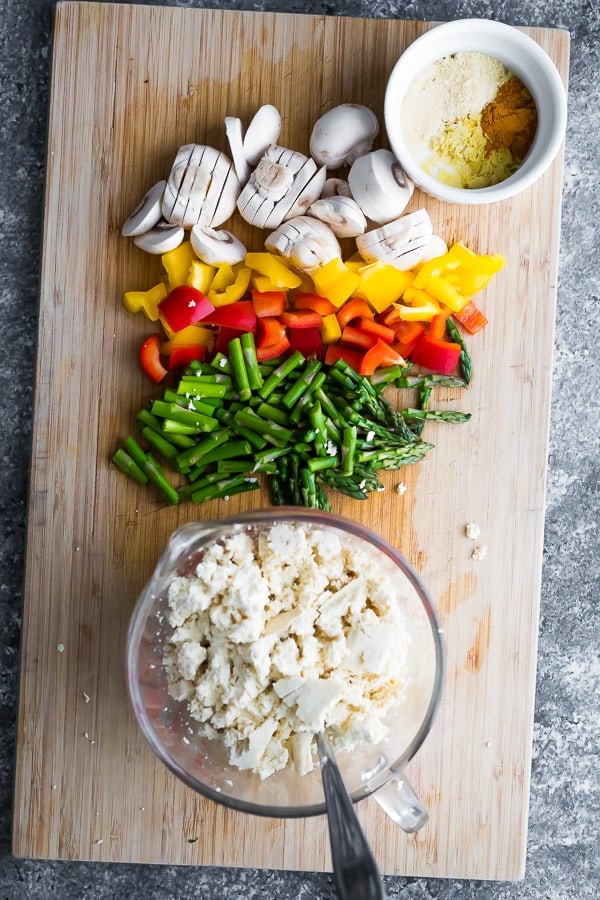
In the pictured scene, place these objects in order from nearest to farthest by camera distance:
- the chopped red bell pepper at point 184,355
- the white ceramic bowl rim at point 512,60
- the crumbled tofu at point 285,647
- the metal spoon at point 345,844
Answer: the metal spoon at point 345,844 < the crumbled tofu at point 285,647 < the white ceramic bowl rim at point 512,60 < the chopped red bell pepper at point 184,355

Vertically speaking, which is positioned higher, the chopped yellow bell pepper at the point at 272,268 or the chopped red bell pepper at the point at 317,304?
the chopped yellow bell pepper at the point at 272,268

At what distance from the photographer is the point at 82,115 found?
206 centimetres

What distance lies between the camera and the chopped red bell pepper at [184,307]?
1.98m

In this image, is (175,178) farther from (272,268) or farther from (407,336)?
(407,336)

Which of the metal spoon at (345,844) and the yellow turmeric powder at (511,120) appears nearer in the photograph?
the metal spoon at (345,844)

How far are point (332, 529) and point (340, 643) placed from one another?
23cm

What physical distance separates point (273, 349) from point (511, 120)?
29.0 inches

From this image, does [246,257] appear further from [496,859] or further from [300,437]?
[496,859]

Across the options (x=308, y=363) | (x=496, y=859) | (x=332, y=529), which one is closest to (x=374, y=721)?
(x=332, y=529)

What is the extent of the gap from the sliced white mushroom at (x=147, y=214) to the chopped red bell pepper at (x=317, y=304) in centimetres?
38

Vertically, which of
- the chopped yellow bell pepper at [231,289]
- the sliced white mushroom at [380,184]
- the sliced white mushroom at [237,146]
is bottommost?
the chopped yellow bell pepper at [231,289]

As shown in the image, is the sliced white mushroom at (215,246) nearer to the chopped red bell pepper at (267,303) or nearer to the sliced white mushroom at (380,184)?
the chopped red bell pepper at (267,303)

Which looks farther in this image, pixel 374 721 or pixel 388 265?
pixel 388 265

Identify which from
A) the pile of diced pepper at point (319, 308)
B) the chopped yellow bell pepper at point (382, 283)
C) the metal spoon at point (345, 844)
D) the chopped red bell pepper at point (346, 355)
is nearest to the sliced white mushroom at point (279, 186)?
the pile of diced pepper at point (319, 308)
